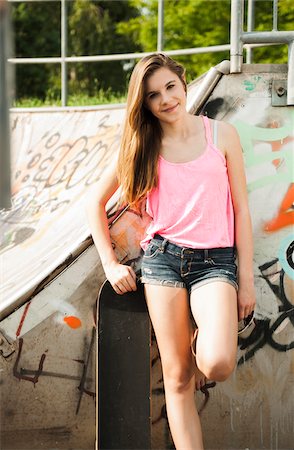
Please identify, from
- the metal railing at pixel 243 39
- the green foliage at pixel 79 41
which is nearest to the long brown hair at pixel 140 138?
the metal railing at pixel 243 39

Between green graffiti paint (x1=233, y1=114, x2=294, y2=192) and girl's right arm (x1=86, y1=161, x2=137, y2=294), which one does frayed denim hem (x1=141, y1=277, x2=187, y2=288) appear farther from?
green graffiti paint (x1=233, y1=114, x2=294, y2=192)

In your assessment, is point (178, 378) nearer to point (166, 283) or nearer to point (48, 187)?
point (166, 283)

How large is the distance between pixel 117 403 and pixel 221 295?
89cm

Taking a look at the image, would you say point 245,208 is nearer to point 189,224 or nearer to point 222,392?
point 189,224

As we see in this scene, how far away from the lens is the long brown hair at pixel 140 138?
11.5 ft

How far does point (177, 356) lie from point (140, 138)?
0.98 metres

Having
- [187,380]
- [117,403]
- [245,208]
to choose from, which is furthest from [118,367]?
[245,208]

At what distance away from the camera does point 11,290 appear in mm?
4387

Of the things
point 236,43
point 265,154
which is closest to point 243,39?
point 236,43

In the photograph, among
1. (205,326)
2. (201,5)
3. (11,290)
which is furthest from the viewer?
(201,5)

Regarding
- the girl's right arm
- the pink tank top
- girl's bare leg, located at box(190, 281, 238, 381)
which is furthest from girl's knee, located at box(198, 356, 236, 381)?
the girl's right arm

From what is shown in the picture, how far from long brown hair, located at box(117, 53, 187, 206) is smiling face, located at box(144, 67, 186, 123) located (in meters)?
0.02

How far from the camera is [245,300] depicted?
3545 millimetres

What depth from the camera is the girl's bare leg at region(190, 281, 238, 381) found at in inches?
130
